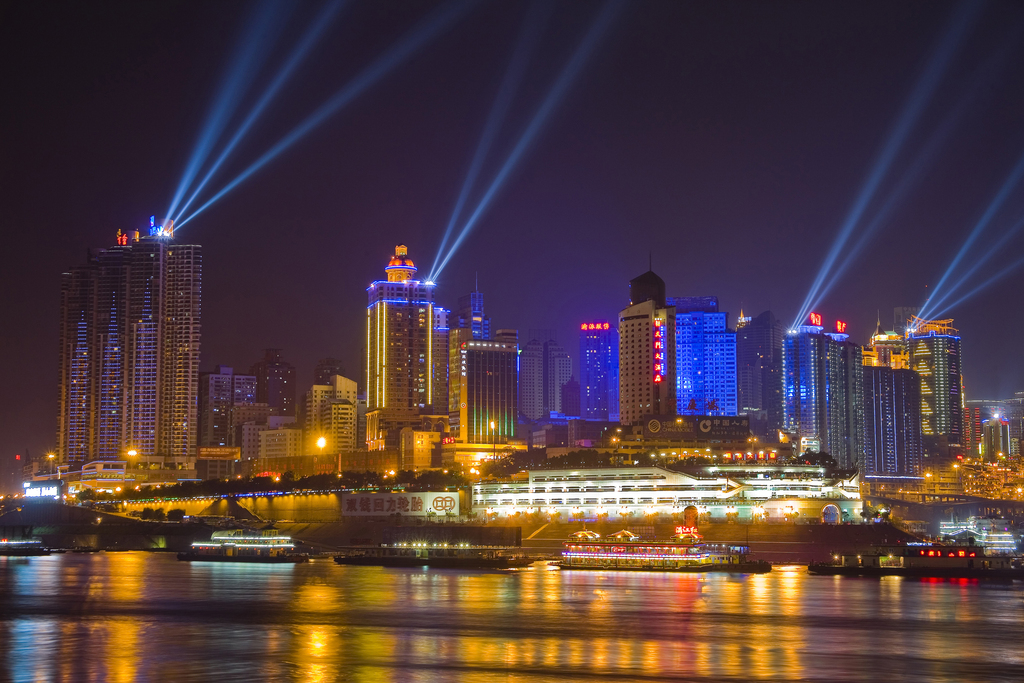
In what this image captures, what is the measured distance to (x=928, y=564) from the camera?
114 meters

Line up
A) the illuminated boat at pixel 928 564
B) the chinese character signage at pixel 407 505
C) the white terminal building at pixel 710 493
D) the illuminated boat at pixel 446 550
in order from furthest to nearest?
the chinese character signage at pixel 407 505 → the white terminal building at pixel 710 493 → the illuminated boat at pixel 446 550 → the illuminated boat at pixel 928 564

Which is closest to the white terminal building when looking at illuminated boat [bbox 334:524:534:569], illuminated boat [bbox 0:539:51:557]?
illuminated boat [bbox 334:524:534:569]

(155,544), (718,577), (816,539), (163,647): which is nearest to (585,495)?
(816,539)

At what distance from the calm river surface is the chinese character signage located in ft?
253

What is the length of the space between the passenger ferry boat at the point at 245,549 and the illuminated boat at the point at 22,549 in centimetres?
3111

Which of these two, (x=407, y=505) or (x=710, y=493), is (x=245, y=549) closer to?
(x=407, y=505)

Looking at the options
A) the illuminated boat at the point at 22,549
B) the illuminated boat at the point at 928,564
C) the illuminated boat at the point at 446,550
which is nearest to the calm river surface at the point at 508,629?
the illuminated boat at the point at 928,564

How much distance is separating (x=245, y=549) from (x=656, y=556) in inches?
2327

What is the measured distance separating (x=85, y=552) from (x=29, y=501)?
32.1 meters

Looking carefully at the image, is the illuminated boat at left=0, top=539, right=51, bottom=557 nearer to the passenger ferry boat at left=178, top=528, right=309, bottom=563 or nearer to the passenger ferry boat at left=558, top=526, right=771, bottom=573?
the passenger ferry boat at left=178, top=528, right=309, bottom=563

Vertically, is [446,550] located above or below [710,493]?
below

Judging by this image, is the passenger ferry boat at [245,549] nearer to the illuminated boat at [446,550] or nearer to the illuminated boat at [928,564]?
the illuminated boat at [446,550]

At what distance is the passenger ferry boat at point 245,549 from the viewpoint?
455 ft

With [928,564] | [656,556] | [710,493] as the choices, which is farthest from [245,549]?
[928,564]
